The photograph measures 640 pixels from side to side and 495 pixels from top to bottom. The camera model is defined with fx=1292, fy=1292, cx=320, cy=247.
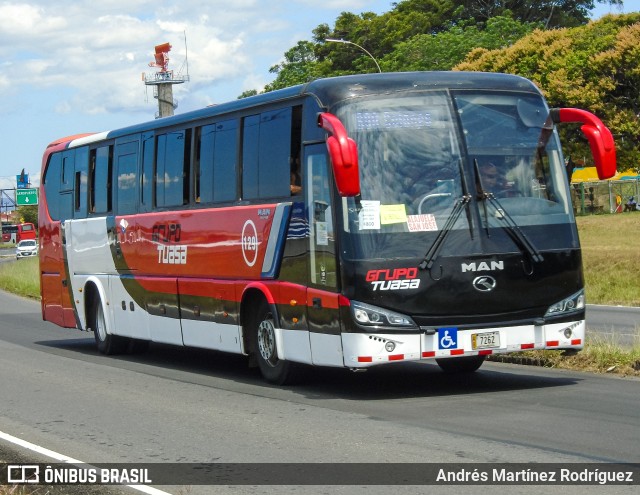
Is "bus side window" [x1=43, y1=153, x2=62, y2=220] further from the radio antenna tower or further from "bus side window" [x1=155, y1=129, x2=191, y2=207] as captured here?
the radio antenna tower

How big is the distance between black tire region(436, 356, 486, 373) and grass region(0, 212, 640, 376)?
843mm

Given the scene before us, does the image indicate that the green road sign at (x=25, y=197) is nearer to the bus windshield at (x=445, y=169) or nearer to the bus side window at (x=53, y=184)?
the bus side window at (x=53, y=184)

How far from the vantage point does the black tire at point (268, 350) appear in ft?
46.6

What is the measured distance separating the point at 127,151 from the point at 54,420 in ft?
24.2

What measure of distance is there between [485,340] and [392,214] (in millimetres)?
1525

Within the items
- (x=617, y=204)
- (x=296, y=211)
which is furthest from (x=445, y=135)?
(x=617, y=204)

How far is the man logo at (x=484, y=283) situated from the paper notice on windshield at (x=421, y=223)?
659 mm

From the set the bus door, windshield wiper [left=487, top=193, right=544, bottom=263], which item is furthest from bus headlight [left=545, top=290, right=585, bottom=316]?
the bus door

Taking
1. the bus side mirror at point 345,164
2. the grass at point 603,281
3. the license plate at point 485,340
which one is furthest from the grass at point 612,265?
the bus side mirror at point 345,164

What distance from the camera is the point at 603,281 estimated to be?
31859mm

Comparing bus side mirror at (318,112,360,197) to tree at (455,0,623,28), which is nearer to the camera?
bus side mirror at (318,112,360,197)

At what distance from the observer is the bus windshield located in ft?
40.9

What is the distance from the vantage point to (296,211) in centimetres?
1363

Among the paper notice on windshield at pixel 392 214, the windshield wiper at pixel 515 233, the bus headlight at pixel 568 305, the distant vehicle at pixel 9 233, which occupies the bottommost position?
the distant vehicle at pixel 9 233
